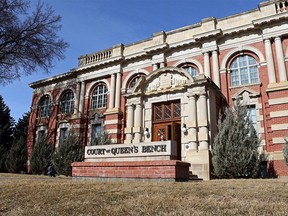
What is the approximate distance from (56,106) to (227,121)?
18270 mm

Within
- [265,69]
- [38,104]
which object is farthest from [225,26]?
[38,104]

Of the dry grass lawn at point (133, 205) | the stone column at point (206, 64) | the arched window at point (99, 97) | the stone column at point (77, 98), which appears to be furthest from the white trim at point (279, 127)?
the stone column at point (77, 98)

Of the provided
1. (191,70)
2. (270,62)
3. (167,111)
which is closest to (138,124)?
(167,111)

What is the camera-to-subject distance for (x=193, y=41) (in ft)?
62.8

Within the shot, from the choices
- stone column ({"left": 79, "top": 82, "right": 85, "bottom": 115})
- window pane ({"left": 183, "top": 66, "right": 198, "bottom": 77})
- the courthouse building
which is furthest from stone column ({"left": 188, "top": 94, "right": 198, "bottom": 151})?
stone column ({"left": 79, "top": 82, "right": 85, "bottom": 115})

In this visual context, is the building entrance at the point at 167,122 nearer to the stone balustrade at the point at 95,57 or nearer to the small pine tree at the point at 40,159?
the stone balustrade at the point at 95,57

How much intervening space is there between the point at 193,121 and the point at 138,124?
377 cm

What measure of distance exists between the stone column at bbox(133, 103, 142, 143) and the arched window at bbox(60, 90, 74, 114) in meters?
10.3

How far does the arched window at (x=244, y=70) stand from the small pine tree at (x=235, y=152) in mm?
4916

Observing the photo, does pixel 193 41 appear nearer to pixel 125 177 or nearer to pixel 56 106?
pixel 125 177

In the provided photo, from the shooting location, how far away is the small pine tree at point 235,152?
12.5 m

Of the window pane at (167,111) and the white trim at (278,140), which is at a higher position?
the window pane at (167,111)

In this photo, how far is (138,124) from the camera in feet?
54.2

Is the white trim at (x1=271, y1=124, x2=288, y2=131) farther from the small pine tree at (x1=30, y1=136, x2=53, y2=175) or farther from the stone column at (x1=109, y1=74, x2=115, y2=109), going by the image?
the small pine tree at (x1=30, y1=136, x2=53, y2=175)
